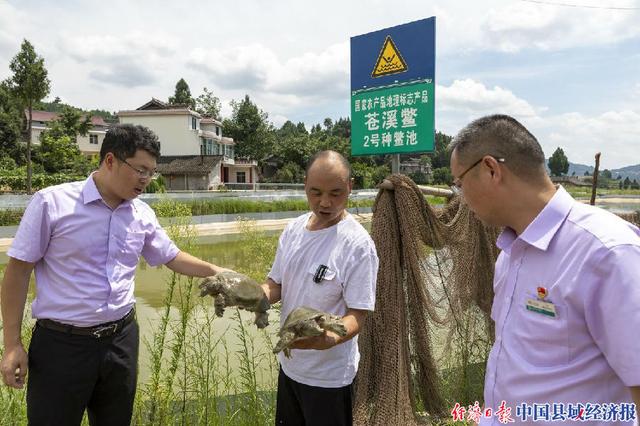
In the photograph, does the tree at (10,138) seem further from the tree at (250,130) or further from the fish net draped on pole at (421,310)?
the fish net draped on pole at (421,310)

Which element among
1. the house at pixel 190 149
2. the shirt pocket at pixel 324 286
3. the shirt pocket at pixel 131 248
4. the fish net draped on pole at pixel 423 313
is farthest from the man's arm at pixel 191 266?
the house at pixel 190 149

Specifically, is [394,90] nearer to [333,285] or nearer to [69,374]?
[333,285]

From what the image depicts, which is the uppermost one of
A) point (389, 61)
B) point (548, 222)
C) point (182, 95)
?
point (182, 95)

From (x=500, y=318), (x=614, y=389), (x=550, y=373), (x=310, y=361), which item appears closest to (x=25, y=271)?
(x=310, y=361)


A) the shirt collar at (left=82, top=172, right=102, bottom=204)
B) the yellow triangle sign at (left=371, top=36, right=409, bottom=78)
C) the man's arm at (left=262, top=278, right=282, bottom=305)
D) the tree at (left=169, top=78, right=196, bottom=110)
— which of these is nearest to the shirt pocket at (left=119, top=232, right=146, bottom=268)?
the shirt collar at (left=82, top=172, right=102, bottom=204)

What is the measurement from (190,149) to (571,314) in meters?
42.6

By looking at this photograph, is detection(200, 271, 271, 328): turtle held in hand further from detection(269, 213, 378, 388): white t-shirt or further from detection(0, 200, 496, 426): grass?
detection(0, 200, 496, 426): grass

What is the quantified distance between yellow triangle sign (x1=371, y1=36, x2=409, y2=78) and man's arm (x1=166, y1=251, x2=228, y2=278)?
230cm

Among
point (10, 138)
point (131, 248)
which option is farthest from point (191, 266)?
point (10, 138)

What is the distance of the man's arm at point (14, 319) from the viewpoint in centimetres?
217

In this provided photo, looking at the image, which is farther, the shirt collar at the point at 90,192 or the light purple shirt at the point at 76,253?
the shirt collar at the point at 90,192

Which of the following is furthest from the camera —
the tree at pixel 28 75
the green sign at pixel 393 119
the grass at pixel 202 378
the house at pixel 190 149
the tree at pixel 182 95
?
the tree at pixel 182 95

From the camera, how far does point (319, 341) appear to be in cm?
175

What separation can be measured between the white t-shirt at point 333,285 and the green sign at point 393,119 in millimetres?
2087
